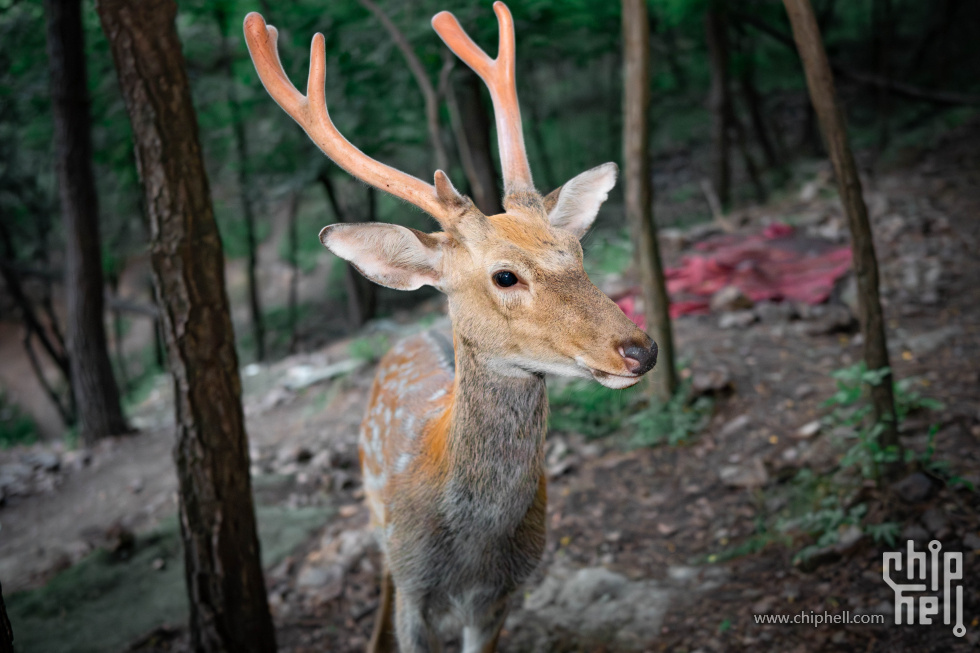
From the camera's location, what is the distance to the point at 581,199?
2.44 m

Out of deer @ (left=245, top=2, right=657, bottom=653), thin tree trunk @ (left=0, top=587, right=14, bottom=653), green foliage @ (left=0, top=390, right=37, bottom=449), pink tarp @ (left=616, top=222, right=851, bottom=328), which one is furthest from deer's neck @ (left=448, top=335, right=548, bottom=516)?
green foliage @ (left=0, top=390, right=37, bottom=449)

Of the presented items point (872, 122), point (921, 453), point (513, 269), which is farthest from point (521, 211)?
point (872, 122)

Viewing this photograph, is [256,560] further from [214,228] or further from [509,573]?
[214,228]

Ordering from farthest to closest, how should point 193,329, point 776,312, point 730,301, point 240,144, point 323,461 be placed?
1. point 240,144
2. point 730,301
3. point 776,312
4. point 323,461
5. point 193,329

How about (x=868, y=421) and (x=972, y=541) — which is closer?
(x=972, y=541)

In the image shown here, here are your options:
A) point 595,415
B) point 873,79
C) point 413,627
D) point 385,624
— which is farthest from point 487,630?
point 873,79

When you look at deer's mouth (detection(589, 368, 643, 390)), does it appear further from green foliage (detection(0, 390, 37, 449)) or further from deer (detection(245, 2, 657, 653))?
green foliage (detection(0, 390, 37, 449))

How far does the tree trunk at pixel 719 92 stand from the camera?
32.1ft

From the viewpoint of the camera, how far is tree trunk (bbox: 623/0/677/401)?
4211mm

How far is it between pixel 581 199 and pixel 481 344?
71 centimetres

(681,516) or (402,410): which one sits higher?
(402,410)

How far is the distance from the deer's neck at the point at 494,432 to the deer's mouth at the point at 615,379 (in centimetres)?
29

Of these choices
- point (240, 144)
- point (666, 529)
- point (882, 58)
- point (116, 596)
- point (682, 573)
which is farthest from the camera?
point (882, 58)

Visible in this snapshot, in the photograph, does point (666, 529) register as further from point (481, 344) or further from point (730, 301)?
point (730, 301)
